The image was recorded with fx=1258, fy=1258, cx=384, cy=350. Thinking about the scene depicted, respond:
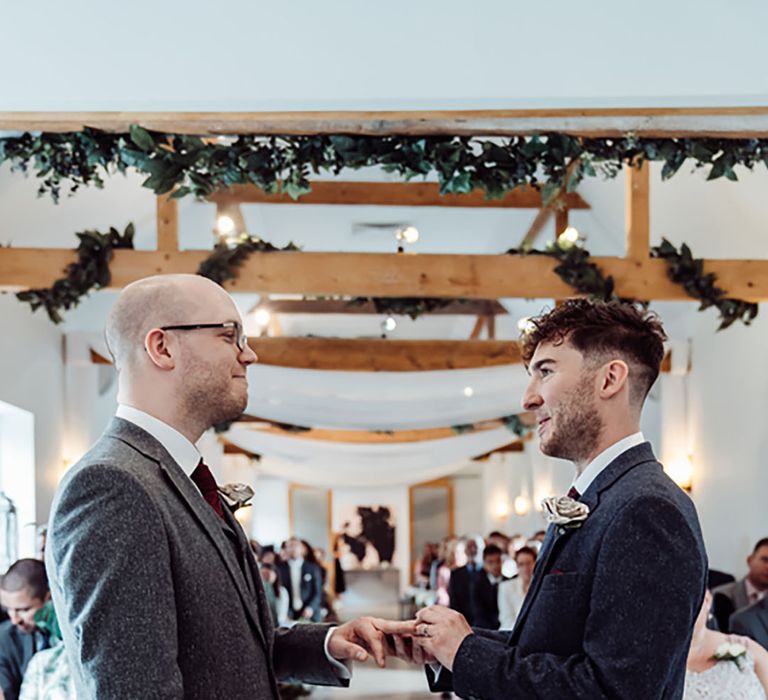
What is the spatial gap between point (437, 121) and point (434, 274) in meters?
2.91

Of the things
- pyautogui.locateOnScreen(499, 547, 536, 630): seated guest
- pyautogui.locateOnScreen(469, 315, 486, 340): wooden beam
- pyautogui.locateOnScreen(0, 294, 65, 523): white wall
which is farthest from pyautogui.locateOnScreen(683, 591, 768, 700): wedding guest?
pyautogui.locateOnScreen(469, 315, 486, 340): wooden beam

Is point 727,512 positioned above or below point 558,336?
below

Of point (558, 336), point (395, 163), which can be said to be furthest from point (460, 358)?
point (558, 336)

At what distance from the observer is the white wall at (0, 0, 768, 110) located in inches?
149

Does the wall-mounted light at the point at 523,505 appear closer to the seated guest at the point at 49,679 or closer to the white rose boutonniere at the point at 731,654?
the white rose boutonniere at the point at 731,654

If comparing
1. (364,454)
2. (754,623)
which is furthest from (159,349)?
(364,454)

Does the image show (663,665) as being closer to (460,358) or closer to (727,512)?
(727,512)

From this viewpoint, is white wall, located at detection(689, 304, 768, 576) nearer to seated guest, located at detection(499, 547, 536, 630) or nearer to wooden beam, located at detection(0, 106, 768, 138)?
seated guest, located at detection(499, 547, 536, 630)

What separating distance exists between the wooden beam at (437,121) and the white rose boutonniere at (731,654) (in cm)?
177

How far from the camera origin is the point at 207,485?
242cm

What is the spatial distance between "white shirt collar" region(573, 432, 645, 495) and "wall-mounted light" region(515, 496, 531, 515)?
49.8ft

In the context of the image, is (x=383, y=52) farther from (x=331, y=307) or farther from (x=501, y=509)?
(x=501, y=509)

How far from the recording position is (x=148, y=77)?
3.97 metres

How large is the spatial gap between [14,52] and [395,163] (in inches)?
73.2
